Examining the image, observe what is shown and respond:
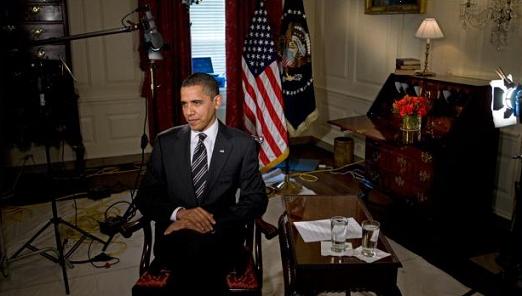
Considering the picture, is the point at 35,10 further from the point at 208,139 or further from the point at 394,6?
the point at 394,6

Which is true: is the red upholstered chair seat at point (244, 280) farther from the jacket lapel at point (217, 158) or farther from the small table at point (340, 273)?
the jacket lapel at point (217, 158)

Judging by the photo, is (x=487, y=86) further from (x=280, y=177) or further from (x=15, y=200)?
(x=15, y=200)

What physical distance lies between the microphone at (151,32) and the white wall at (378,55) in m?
2.35

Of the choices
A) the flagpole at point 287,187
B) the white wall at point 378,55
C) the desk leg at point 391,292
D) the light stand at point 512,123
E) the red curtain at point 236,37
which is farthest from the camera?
the red curtain at point 236,37

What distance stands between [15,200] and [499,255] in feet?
12.7

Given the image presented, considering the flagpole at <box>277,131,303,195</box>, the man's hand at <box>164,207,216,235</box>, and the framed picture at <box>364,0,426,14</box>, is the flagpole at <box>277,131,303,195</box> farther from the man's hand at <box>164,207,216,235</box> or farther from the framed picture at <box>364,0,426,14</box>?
the man's hand at <box>164,207,216,235</box>

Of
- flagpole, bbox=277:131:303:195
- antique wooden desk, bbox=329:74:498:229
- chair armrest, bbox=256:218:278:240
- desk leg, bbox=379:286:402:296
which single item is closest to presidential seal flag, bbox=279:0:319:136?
flagpole, bbox=277:131:303:195

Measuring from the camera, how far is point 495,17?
3.60 meters

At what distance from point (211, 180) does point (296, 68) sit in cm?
282

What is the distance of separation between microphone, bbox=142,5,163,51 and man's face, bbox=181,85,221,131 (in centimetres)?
114

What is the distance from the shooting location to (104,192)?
14.4 feet

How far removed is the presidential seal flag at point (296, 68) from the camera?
15.5 ft

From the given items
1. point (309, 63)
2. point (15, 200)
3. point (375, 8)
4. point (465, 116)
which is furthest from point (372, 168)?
point (15, 200)

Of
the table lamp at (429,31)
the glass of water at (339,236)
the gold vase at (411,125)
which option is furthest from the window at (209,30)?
the glass of water at (339,236)
